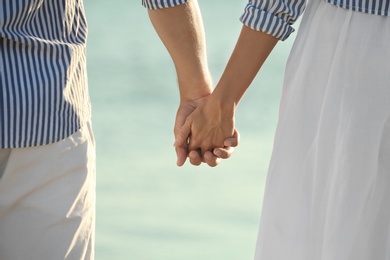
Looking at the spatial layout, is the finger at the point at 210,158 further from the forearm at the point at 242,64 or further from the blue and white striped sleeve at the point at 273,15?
the blue and white striped sleeve at the point at 273,15

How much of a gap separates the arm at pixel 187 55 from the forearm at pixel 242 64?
176 millimetres

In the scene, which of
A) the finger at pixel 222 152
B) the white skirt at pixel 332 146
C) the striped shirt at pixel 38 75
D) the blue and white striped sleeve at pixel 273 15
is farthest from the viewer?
the finger at pixel 222 152

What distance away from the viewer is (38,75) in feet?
7.31

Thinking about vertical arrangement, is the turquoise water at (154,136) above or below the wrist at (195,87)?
below

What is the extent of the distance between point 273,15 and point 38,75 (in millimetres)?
608

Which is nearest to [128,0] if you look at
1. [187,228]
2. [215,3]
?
[215,3]

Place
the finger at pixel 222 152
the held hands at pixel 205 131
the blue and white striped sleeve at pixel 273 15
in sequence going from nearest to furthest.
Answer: the blue and white striped sleeve at pixel 273 15
the held hands at pixel 205 131
the finger at pixel 222 152

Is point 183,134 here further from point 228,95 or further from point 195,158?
point 228,95

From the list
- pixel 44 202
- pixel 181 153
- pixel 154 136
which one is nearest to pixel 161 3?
pixel 181 153

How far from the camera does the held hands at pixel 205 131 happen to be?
2.81 metres

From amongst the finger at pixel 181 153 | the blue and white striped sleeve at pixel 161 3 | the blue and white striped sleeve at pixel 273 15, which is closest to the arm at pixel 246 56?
the blue and white striped sleeve at pixel 273 15

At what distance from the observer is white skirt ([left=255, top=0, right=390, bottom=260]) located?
2.45 metres

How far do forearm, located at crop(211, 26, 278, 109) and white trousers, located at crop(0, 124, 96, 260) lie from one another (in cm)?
51

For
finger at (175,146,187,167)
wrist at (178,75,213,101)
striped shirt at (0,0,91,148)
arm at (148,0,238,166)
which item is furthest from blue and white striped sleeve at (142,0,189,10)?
striped shirt at (0,0,91,148)
